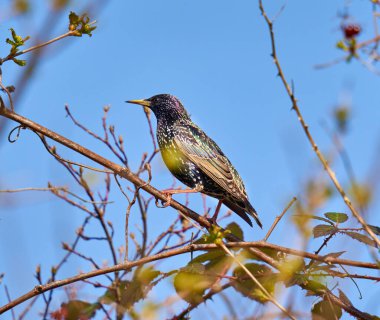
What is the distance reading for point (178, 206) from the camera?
4.40 metres

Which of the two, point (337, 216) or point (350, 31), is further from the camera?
point (337, 216)

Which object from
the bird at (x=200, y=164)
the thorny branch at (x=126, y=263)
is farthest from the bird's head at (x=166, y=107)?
the thorny branch at (x=126, y=263)

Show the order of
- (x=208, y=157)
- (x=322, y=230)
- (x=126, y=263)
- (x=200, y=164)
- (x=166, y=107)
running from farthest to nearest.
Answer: (x=166, y=107)
(x=208, y=157)
(x=200, y=164)
(x=322, y=230)
(x=126, y=263)

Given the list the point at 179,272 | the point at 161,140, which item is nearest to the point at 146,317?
the point at 179,272

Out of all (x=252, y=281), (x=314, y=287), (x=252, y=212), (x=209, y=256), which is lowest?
(x=314, y=287)

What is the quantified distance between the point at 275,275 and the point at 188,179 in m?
3.31

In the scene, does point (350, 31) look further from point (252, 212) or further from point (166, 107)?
point (166, 107)

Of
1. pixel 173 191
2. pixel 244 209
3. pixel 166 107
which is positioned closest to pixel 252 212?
pixel 244 209

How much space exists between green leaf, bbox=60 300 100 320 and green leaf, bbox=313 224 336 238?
1198mm

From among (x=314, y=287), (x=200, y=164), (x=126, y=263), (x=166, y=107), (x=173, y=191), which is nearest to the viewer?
(x=314, y=287)

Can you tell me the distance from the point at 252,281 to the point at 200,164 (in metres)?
3.25

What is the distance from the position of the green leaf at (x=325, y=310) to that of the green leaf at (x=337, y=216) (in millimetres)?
475

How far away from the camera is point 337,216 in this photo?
343 centimetres

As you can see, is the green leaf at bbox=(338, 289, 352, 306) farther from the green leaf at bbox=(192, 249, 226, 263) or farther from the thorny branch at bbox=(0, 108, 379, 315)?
the green leaf at bbox=(192, 249, 226, 263)
